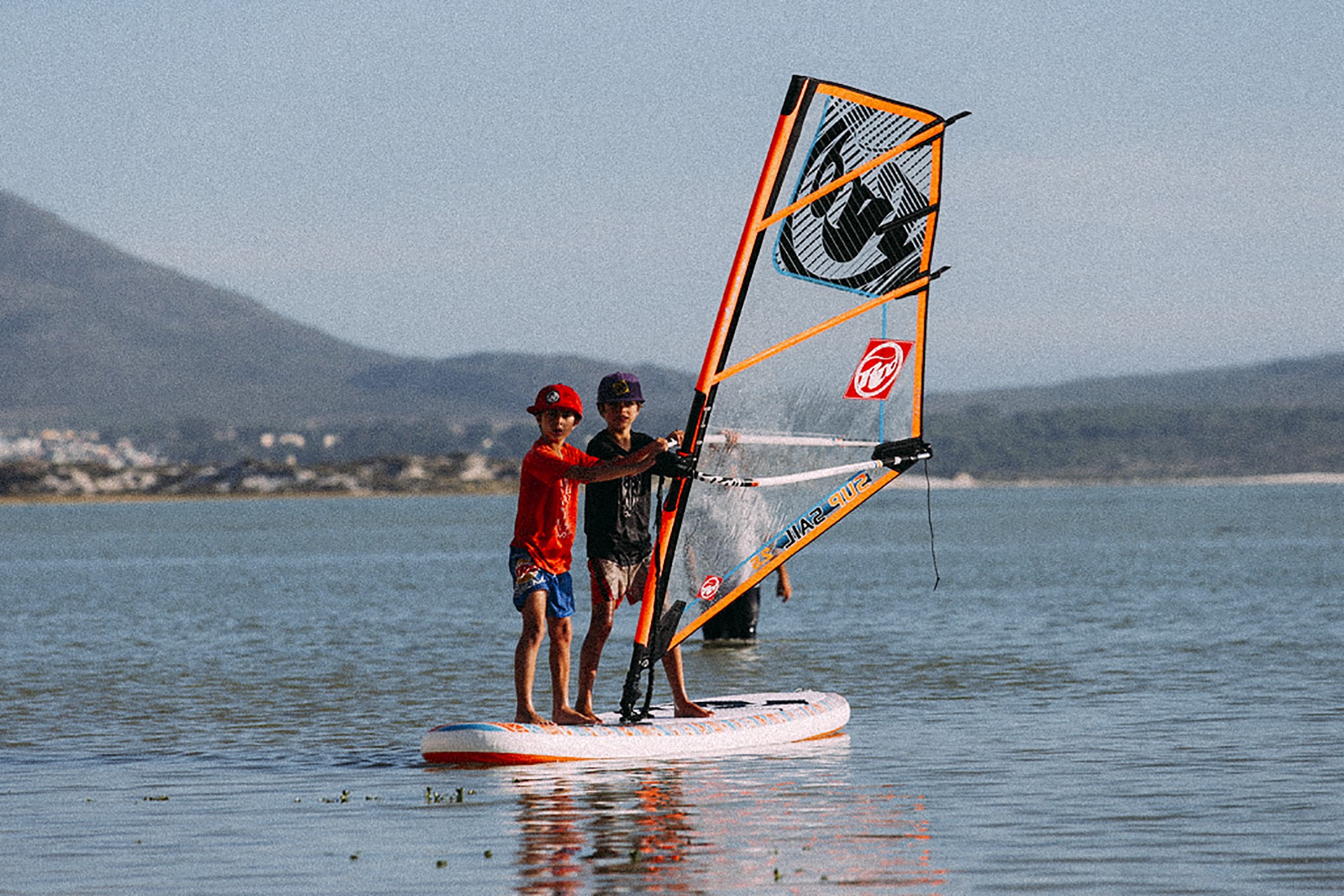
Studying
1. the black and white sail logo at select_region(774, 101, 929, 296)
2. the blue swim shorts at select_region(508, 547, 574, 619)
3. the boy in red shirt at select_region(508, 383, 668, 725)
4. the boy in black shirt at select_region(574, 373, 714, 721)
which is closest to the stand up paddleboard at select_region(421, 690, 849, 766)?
the boy in red shirt at select_region(508, 383, 668, 725)

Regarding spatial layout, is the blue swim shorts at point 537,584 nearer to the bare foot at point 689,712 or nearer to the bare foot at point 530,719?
the bare foot at point 530,719

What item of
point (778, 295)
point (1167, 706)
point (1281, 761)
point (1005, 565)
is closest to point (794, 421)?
point (778, 295)

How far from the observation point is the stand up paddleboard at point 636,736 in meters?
12.1

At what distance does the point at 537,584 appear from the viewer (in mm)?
12125

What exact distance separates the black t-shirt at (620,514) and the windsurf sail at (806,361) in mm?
191

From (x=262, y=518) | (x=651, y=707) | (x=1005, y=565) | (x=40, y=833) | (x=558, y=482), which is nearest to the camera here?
(x=40, y=833)

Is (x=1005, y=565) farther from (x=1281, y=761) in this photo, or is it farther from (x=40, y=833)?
(x=40, y=833)

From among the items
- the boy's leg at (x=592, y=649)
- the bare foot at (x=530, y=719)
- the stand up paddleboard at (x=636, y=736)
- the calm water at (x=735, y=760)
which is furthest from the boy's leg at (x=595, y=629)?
the calm water at (x=735, y=760)

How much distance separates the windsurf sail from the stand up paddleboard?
0.44 metres

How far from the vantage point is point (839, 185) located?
12.4 m

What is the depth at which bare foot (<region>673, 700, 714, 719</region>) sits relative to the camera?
13.2m

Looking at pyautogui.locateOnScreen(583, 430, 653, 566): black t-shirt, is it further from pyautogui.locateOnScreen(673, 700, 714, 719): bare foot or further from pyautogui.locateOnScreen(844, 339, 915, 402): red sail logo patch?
pyautogui.locateOnScreen(844, 339, 915, 402): red sail logo patch

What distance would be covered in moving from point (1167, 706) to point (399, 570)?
35.1 m

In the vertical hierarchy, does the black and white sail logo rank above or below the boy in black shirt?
above
